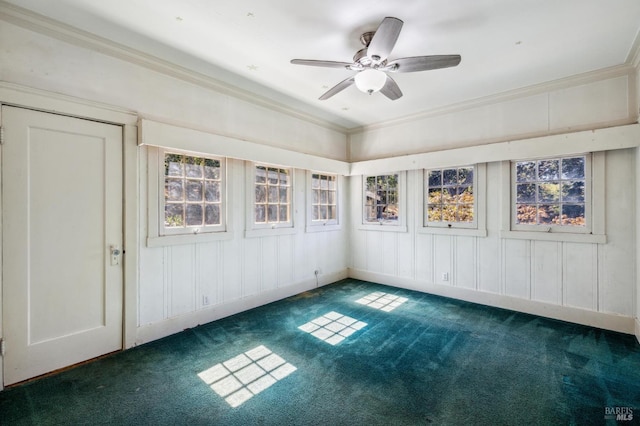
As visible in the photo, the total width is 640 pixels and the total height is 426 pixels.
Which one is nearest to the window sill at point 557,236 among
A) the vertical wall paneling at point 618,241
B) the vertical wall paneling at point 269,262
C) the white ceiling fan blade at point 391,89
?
the vertical wall paneling at point 618,241

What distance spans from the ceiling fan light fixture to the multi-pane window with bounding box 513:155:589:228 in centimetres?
259

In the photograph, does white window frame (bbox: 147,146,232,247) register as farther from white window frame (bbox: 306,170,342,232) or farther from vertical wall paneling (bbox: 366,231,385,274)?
vertical wall paneling (bbox: 366,231,385,274)

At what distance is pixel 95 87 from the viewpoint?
272 centimetres

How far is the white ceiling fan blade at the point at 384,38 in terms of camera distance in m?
1.98

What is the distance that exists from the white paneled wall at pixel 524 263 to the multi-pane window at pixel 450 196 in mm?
187

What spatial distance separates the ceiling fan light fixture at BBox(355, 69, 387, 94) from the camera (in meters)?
2.53

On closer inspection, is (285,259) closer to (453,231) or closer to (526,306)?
(453,231)

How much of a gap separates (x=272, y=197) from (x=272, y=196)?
16 millimetres

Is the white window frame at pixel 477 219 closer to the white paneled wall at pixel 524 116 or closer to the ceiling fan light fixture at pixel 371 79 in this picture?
the white paneled wall at pixel 524 116

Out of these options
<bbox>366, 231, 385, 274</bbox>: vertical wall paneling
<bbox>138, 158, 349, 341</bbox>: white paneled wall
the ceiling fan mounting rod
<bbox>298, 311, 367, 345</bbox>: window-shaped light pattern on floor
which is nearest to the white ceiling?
the ceiling fan mounting rod

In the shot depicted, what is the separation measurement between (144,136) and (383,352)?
3202 millimetres

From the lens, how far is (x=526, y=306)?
151 inches

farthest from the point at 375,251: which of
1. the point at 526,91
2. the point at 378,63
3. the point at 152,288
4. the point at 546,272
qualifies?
the point at 152,288

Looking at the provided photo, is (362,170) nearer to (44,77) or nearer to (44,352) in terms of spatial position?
(44,77)
